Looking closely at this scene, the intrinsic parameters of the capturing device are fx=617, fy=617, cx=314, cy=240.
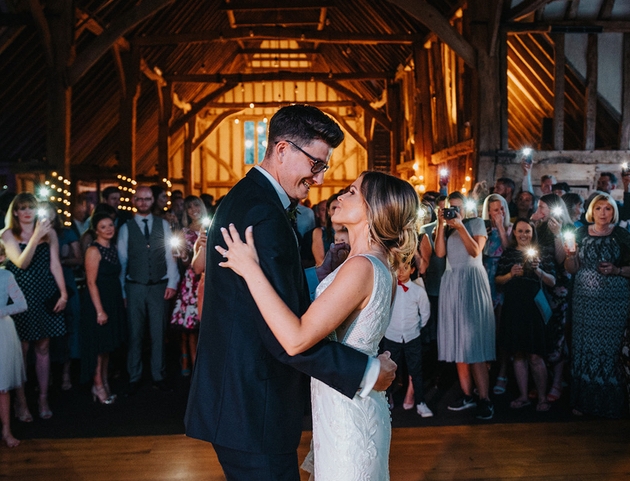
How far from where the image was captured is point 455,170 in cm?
1095

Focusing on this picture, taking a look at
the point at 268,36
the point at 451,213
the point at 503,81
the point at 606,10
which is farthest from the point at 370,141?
the point at 451,213

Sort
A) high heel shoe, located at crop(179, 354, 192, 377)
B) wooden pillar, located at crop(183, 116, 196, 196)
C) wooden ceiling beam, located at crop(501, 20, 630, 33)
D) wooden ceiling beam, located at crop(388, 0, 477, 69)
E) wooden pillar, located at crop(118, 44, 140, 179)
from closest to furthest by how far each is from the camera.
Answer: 1. high heel shoe, located at crop(179, 354, 192, 377)
2. wooden ceiling beam, located at crop(388, 0, 477, 69)
3. wooden ceiling beam, located at crop(501, 20, 630, 33)
4. wooden pillar, located at crop(118, 44, 140, 179)
5. wooden pillar, located at crop(183, 116, 196, 196)

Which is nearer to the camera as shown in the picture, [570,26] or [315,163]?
[315,163]

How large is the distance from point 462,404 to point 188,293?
7.98ft

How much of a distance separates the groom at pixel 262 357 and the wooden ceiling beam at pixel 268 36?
36.2 feet

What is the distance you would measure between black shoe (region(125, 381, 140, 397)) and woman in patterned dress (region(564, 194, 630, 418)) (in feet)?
10.8

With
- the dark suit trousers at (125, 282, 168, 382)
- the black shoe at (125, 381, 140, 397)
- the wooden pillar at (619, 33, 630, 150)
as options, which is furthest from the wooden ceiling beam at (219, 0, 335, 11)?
the black shoe at (125, 381, 140, 397)

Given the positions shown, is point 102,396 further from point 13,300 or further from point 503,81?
Result: point 503,81

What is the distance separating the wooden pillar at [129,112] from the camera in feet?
37.3

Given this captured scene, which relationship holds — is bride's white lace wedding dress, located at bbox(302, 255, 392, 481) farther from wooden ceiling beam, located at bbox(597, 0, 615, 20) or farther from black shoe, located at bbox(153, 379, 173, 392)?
wooden ceiling beam, located at bbox(597, 0, 615, 20)

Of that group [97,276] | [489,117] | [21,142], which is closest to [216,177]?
[21,142]

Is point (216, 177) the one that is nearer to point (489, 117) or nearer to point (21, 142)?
point (21, 142)

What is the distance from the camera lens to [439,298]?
4535mm

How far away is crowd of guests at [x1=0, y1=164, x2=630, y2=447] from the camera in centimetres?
418
